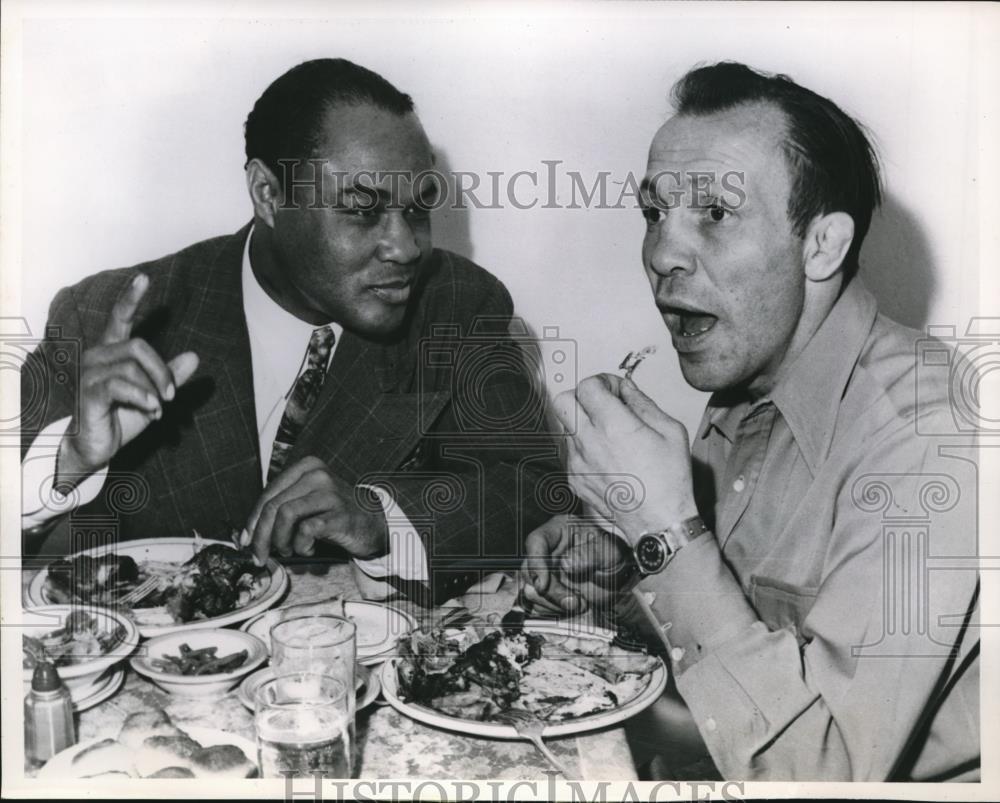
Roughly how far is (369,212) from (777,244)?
60 centimetres

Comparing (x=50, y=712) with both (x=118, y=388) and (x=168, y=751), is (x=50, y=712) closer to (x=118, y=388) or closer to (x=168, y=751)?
(x=168, y=751)

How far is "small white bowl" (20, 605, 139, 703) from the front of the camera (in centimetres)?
155

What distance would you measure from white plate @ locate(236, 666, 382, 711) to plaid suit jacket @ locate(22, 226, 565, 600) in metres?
0.15

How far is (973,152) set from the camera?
157 cm

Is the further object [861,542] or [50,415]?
[50,415]

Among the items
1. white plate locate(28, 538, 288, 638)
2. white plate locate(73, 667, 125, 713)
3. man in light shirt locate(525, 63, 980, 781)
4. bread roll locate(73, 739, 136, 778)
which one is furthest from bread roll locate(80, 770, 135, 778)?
man in light shirt locate(525, 63, 980, 781)

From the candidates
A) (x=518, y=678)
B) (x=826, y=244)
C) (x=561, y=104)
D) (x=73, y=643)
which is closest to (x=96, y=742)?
(x=73, y=643)

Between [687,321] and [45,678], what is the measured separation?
1086mm

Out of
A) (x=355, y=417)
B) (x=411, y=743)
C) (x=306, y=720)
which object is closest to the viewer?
(x=306, y=720)

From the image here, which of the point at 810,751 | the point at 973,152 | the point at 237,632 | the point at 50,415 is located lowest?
the point at 810,751

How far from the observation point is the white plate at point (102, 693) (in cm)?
153

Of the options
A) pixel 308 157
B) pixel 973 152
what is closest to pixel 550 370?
pixel 308 157

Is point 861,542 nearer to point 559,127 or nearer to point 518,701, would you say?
point 518,701

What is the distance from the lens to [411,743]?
149cm
